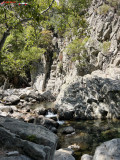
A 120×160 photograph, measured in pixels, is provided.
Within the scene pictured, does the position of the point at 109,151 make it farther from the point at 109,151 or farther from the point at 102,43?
the point at 102,43

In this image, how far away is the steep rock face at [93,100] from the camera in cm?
1294

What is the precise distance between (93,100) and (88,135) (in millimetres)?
5181

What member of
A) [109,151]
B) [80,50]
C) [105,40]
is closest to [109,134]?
[109,151]

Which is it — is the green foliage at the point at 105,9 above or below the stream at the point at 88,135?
above

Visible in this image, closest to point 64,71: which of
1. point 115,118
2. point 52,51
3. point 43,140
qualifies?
point 52,51

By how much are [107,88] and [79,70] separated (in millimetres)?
11450

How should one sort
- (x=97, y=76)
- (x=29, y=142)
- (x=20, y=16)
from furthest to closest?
1. (x=97, y=76)
2. (x=20, y=16)
3. (x=29, y=142)

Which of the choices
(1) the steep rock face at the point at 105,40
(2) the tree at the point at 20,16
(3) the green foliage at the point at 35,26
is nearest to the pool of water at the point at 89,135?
(3) the green foliage at the point at 35,26

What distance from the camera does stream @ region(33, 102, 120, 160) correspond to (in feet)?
25.2

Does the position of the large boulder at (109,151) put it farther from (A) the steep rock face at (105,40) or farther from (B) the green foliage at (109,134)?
(A) the steep rock face at (105,40)

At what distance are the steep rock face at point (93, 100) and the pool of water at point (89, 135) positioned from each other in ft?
3.54

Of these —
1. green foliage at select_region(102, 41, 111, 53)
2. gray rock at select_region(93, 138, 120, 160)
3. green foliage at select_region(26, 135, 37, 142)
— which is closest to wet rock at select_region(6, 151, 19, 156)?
green foliage at select_region(26, 135, 37, 142)

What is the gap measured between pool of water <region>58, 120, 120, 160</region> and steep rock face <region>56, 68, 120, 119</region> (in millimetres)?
1079

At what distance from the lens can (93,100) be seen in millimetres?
14094
